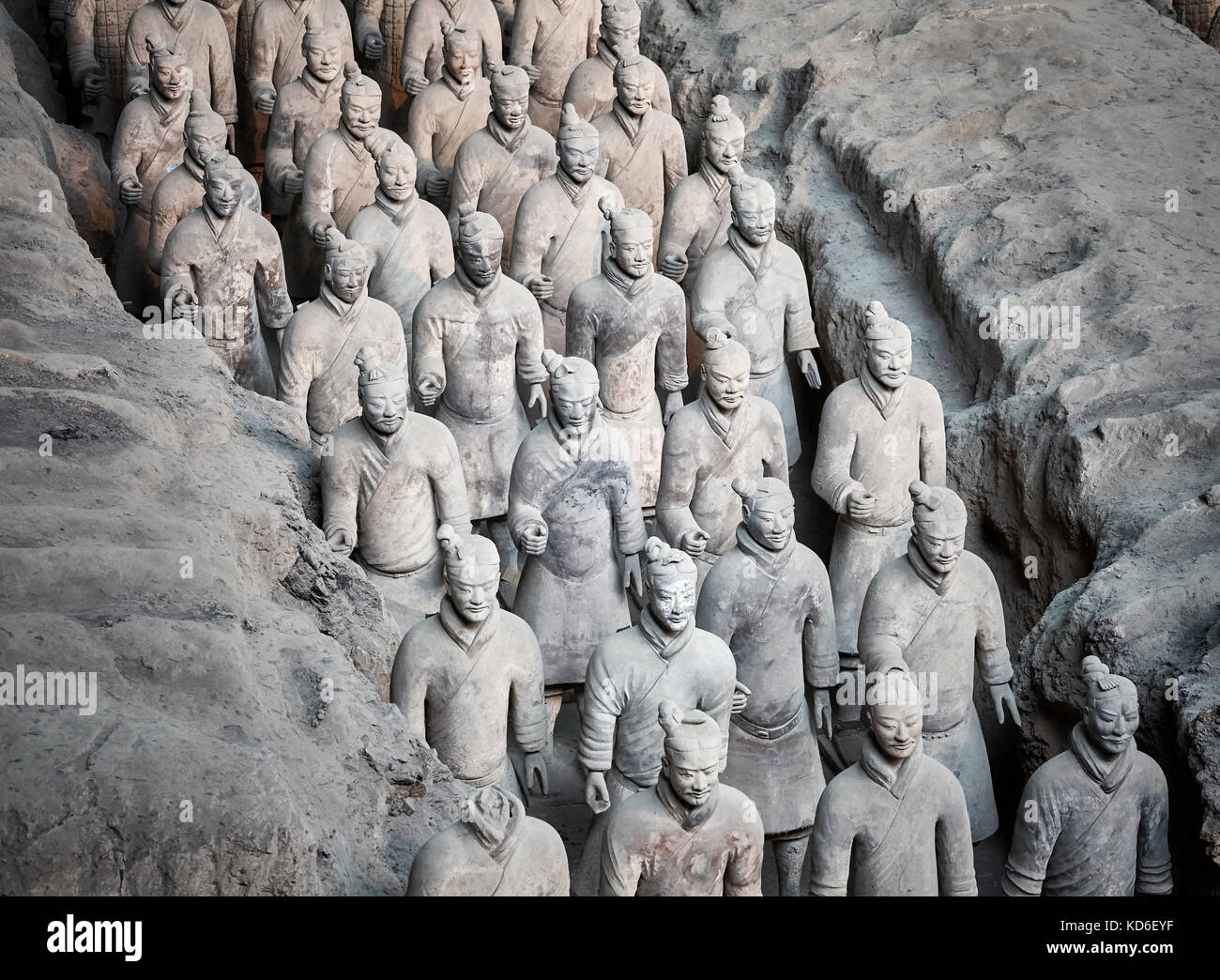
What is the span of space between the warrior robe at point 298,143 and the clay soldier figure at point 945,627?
372cm

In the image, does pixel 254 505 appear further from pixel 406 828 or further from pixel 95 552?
pixel 406 828

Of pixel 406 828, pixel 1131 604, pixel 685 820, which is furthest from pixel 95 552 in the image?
pixel 1131 604

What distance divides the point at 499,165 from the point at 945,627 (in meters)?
3.35

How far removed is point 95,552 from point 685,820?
157 centimetres

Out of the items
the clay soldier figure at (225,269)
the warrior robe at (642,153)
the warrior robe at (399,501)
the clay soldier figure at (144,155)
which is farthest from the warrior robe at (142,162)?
the warrior robe at (399,501)

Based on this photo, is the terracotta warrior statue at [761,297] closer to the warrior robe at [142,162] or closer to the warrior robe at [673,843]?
the warrior robe at [142,162]

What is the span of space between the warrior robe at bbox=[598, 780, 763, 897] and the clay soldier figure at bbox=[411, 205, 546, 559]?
2704 millimetres

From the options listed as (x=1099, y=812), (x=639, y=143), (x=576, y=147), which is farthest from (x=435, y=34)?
(x=1099, y=812)

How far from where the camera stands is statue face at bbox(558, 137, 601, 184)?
7.46 m

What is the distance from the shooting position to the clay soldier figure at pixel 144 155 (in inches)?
312

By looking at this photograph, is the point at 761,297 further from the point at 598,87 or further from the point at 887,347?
the point at 598,87

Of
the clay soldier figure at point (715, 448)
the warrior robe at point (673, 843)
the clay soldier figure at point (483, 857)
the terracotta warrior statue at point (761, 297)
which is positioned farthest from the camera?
the terracotta warrior statue at point (761, 297)

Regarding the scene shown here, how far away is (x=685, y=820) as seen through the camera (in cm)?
430

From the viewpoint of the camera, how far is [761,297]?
7.32 m
